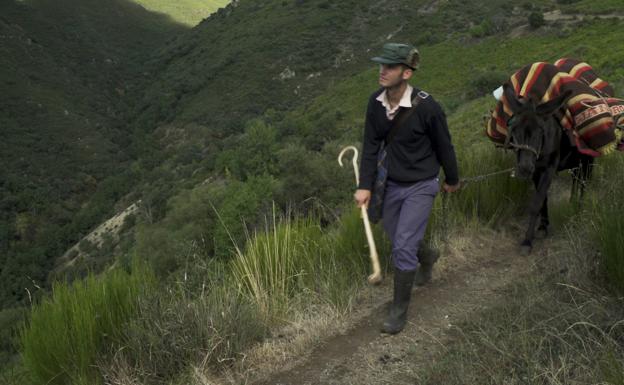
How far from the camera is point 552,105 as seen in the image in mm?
4352

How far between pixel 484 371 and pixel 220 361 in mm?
1542

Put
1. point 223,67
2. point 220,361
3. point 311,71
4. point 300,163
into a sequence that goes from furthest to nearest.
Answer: point 223,67
point 311,71
point 300,163
point 220,361

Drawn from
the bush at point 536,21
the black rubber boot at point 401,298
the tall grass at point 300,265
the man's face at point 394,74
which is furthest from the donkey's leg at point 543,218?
the bush at point 536,21

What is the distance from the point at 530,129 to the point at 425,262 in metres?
1.60

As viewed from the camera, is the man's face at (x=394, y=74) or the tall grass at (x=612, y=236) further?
the man's face at (x=394, y=74)

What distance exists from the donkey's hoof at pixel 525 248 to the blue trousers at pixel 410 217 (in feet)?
5.03

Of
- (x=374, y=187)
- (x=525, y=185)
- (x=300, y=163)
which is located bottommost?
(x=300, y=163)

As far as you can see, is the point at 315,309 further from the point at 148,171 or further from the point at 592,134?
the point at 148,171

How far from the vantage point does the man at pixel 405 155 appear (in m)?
3.26

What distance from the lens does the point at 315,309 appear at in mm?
3617

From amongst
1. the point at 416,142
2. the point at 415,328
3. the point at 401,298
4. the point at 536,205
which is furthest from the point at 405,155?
the point at 536,205

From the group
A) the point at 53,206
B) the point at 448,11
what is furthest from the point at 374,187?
the point at 448,11

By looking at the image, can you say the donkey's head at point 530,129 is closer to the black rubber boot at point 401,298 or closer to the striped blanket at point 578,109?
the striped blanket at point 578,109

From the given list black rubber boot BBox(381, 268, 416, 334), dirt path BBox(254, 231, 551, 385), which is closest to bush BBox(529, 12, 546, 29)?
dirt path BBox(254, 231, 551, 385)
